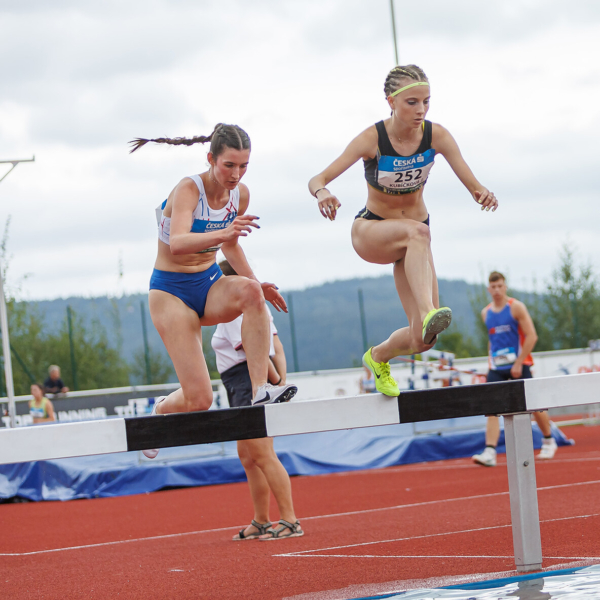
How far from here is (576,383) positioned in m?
4.21

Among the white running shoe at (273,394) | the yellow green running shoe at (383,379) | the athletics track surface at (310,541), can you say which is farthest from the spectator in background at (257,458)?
the white running shoe at (273,394)

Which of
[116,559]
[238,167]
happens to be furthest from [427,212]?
[116,559]

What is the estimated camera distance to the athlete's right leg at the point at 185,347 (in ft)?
14.7

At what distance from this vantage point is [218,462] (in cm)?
1177

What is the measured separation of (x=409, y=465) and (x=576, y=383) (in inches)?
343

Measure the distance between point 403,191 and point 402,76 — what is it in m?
0.63

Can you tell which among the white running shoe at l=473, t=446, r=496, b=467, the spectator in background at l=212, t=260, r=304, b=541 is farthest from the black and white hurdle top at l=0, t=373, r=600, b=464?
the white running shoe at l=473, t=446, r=496, b=467

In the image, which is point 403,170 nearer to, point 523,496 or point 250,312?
point 250,312

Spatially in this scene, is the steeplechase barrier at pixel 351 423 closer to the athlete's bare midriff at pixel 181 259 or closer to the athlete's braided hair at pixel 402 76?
the athlete's bare midriff at pixel 181 259

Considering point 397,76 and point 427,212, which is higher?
point 397,76

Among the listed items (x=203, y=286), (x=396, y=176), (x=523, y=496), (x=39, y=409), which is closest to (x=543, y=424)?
(x=523, y=496)

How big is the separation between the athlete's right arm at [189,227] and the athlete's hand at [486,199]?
1.33 meters

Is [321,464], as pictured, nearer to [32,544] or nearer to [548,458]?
[548,458]

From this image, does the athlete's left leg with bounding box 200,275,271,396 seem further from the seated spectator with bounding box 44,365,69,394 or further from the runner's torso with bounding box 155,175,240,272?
the seated spectator with bounding box 44,365,69,394
